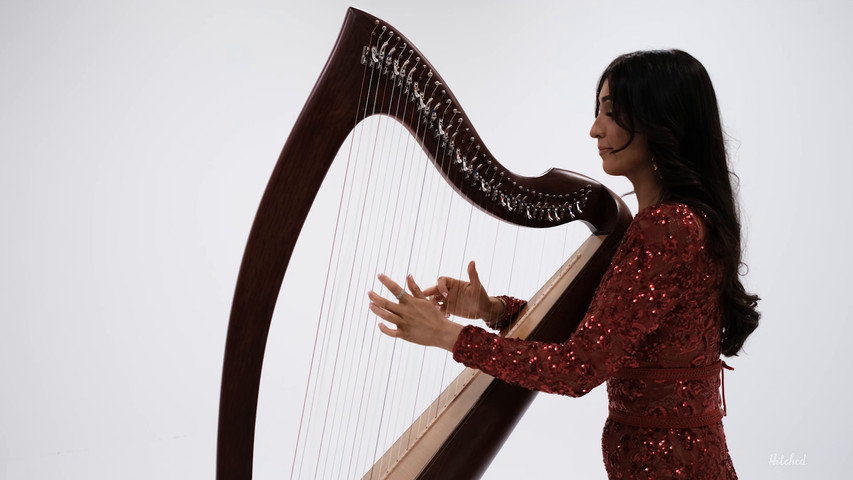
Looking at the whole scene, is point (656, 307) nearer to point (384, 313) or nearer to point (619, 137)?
point (619, 137)

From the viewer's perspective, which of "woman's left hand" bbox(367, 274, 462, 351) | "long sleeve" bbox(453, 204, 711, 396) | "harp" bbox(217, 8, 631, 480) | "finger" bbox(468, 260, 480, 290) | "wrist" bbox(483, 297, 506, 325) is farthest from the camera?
"wrist" bbox(483, 297, 506, 325)

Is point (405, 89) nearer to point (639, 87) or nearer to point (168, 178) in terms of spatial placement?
point (639, 87)

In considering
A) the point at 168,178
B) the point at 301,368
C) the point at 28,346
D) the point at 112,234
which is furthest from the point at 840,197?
the point at 28,346

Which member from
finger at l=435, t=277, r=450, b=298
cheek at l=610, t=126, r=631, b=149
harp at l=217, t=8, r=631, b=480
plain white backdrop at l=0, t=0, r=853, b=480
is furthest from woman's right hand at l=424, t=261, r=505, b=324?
plain white backdrop at l=0, t=0, r=853, b=480

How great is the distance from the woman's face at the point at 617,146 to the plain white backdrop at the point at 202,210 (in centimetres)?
213

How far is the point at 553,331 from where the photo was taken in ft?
5.22

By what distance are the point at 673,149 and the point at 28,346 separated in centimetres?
289

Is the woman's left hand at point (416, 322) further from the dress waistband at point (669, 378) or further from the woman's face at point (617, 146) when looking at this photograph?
the woman's face at point (617, 146)

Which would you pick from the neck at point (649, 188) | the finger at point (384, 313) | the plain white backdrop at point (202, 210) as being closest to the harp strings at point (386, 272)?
the plain white backdrop at point (202, 210)

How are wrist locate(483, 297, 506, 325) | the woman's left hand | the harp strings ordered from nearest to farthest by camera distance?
1. the woman's left hand
2. wrist locate(483, 297, 506, 325)
3. the harp strings

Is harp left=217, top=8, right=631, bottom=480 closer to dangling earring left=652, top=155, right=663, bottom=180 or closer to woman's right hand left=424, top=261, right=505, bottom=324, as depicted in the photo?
woman's right hand left=424, top=261, right=505, bottom=324

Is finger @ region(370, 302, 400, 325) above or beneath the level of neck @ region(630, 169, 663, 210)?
beneath

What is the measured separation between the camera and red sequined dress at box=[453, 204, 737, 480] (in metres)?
1.17

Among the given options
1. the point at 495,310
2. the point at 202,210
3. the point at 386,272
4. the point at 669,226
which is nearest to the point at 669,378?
the point at 669,226
